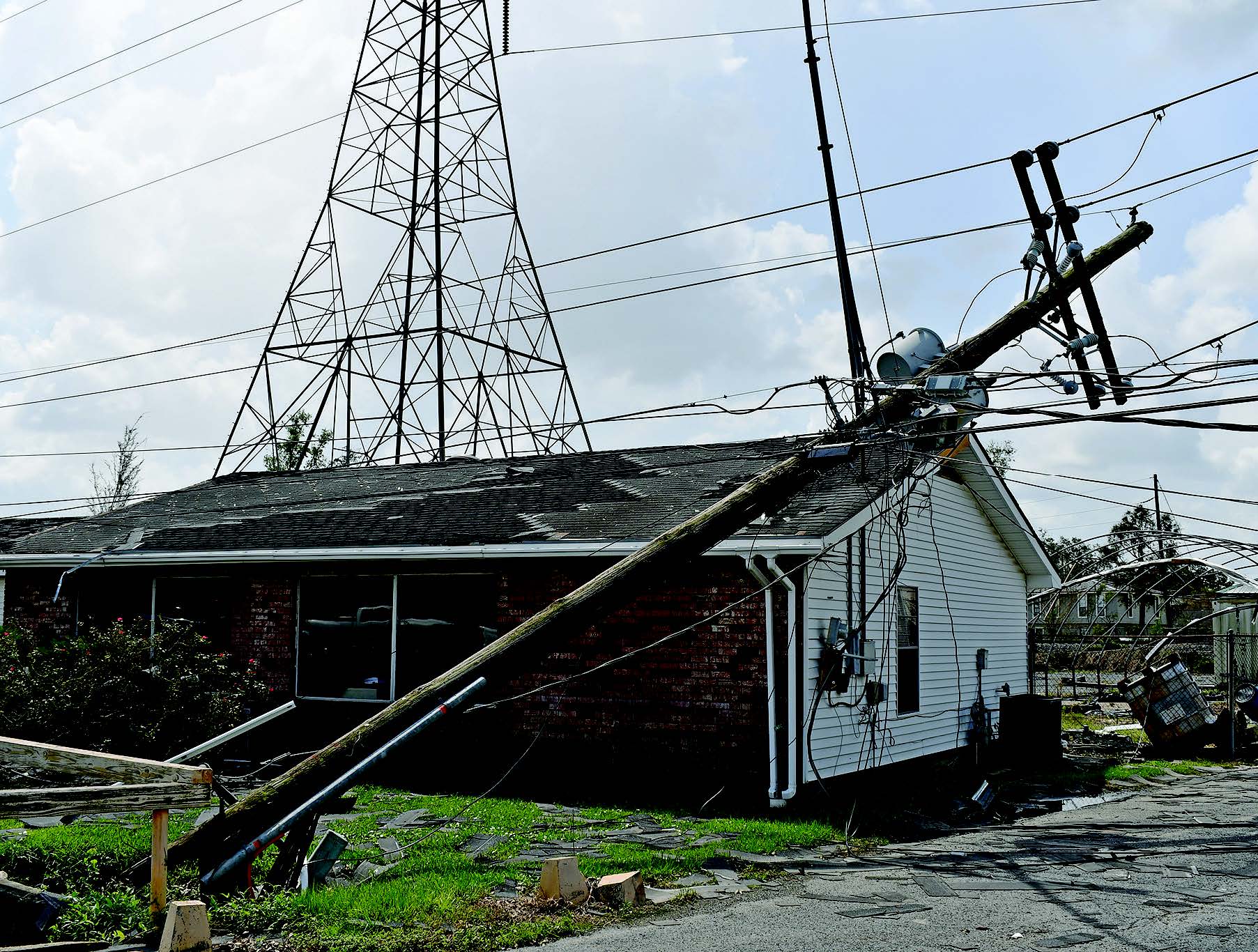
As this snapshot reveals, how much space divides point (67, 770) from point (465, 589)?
25.4ft

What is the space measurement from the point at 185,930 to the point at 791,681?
7.16m

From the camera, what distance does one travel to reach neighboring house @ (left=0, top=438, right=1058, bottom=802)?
40.9 ft

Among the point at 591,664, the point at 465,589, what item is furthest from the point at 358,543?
the point at 591,664

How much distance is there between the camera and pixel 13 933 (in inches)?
275

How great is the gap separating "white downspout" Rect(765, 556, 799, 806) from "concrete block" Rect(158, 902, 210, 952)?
6.70 metres

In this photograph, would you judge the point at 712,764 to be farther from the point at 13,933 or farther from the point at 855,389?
the point at 13,933

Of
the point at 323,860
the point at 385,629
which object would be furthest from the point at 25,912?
the point at 385,629

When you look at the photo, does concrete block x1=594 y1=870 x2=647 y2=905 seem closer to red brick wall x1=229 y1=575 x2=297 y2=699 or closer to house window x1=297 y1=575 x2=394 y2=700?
house window x1=297 y1=575 x2=394 y2=700

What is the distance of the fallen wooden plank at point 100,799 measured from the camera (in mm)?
6574

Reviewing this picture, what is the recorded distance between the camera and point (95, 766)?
22.9 feet

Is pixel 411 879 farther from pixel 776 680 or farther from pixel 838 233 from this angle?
pixel 838 233

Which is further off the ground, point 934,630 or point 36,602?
point 36,602

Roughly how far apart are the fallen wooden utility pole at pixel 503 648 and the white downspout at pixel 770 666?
1362 millimetres

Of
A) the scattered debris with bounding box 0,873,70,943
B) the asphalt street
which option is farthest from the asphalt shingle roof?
the asphalt street
